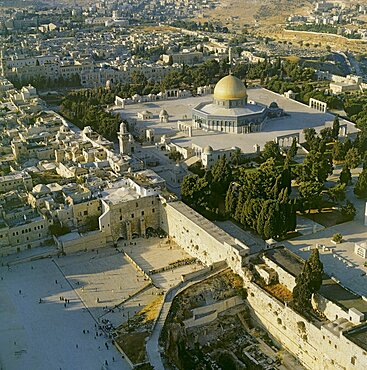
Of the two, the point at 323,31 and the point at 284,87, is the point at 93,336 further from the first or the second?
the point at 323,31

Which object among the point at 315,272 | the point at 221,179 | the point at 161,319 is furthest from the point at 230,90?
the point at 161,319

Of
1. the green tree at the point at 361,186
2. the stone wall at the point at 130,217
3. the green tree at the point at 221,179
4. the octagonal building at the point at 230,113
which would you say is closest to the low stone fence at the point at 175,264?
the stone wall at the point at 130,217

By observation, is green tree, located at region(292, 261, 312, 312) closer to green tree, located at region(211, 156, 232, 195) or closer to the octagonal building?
green tree, located at region(211, 156, 232, 195)

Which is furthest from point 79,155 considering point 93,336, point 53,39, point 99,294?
point 53,39

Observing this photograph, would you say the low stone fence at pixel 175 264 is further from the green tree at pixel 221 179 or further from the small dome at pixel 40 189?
the small dome at pixel 40 189

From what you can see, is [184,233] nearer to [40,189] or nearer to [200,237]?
[200,237]
